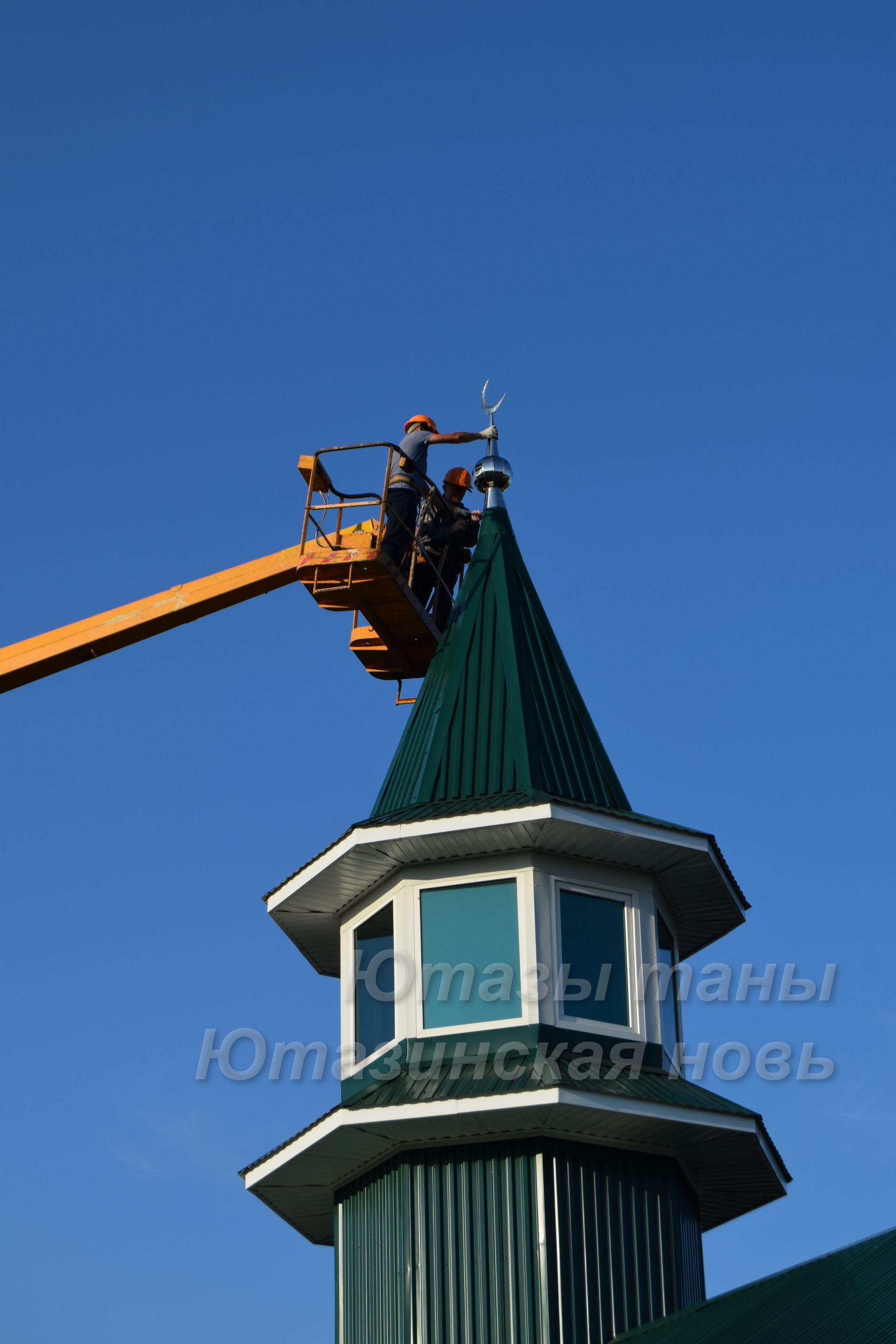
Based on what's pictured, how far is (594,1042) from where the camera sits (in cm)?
2000

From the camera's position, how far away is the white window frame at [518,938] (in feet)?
65.2

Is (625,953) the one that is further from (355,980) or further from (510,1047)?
(355,980)

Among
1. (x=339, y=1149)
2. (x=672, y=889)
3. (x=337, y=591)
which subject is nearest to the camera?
(x=339, y=1149)

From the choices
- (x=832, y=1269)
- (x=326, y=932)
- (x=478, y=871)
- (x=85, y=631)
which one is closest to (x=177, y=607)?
(x=85, y=631)

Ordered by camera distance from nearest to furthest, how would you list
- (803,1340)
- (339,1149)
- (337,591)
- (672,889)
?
(803,1340)
(339,1149)
(672,889)
(337,591)

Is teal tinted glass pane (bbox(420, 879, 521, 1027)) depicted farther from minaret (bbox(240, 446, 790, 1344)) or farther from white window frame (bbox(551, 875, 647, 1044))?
white window frame (bbox(551, 875, 647, 1044))

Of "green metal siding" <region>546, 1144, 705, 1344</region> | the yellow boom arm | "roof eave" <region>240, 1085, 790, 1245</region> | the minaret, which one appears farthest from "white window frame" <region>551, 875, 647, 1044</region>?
the yellow boom arm

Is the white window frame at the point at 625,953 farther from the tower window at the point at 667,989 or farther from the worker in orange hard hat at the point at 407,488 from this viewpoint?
the worker in orange hard hat at the point at 407,488

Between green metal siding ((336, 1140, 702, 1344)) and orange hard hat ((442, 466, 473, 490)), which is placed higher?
orange hard hat ((442, 466, 473, 490))

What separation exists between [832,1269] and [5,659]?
16.4 meters

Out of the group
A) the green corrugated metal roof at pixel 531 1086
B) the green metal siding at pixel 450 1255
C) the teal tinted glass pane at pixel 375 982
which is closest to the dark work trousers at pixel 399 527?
the teal tinted glass pane at pixel 375 982

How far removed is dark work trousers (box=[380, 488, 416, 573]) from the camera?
25.9 meters

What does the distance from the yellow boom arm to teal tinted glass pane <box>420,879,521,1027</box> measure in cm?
929

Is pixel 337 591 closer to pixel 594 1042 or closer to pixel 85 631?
pixel 85 631
